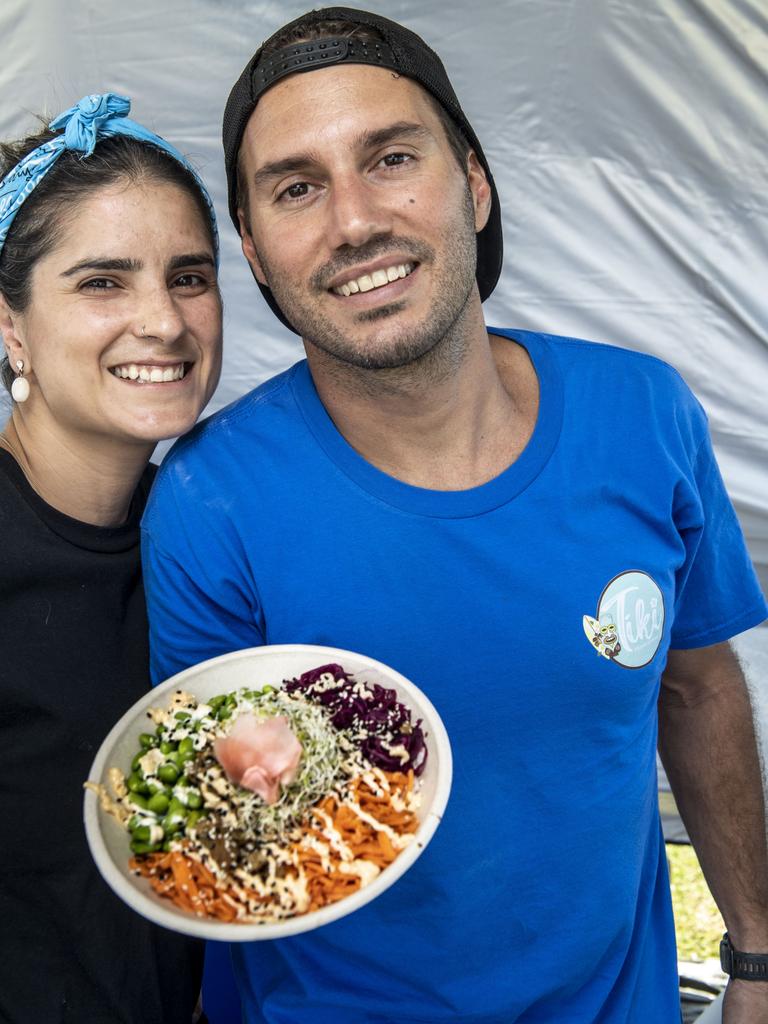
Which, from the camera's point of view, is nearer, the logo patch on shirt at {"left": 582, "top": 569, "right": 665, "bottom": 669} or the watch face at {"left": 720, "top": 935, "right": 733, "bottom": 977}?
the logo patch on shirt at {"left": 582, "top": 569, "right": 665, "bottom": 669}

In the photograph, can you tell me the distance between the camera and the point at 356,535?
170cm

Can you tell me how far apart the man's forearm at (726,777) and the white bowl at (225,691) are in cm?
86

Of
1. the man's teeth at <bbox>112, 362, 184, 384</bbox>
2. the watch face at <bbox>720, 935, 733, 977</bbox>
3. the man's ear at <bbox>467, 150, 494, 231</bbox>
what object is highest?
the man's ear at <bbox>467, 150, 494, 231</bbox>

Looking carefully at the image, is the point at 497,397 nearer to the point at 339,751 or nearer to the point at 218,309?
the point at 218,309

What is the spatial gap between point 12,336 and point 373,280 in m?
0.82

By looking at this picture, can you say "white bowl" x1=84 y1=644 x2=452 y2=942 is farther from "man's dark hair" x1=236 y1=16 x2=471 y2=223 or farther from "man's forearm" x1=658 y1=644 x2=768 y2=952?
"man's dark hair" x1=236 y1=16 x2=471 y2=223

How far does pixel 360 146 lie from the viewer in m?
1.74

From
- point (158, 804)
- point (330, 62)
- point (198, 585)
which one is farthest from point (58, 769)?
point (330, 62)

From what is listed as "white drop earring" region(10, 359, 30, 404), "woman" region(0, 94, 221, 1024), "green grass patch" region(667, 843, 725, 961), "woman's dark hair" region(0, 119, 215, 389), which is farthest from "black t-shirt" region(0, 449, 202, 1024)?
"green grass patch" region(667, 843, 725, 961)

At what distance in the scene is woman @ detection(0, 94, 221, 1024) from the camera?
6.08 feet

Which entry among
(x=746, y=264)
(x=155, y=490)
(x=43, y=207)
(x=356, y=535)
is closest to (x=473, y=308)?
(x=356, y=535)

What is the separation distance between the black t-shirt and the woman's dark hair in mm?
373

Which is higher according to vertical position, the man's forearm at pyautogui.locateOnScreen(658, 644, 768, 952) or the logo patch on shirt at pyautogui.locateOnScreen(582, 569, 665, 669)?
the logo patch on shirt at pyautogui.locateOnScreen(582, 569, 665, 669)

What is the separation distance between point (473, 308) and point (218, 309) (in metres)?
0.55
